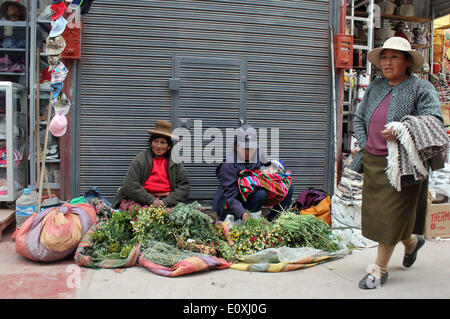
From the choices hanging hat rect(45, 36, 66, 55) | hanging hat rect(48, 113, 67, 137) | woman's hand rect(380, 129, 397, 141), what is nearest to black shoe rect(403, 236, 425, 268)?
woman's hand rect(380, 129, 397, 141)

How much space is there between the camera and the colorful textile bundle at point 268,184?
4805mm

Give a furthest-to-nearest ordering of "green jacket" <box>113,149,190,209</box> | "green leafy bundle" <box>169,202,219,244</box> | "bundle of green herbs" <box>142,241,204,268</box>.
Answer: "green jacket" <box>113,149,190,209</box>
"green leafy bundle" <box>169,202,219,244</box>
"bundle of green herbs" <box>142,241,204,268</box>

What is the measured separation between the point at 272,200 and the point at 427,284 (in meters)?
1.93

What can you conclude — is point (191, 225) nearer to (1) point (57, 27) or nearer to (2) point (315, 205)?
(2) point (315, 205)

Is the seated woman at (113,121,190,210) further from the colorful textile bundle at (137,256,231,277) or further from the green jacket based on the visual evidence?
the colorful textile bundle at (137,256,231,277)

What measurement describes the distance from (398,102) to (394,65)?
302 millimetres

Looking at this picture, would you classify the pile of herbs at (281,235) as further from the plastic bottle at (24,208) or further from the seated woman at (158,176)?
the plastic bottle at (24,208)

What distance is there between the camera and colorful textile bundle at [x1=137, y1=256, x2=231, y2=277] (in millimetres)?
3611

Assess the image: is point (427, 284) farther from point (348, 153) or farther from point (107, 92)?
point (107, 92)

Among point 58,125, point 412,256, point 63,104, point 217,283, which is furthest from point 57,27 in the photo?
point 412,256

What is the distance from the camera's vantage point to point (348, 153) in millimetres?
6629

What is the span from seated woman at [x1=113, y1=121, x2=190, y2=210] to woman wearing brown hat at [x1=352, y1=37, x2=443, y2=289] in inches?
82.3

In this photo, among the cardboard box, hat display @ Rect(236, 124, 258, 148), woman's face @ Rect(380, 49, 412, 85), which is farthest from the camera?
the cardboard box

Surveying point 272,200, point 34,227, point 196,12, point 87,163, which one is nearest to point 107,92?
point 87,163
